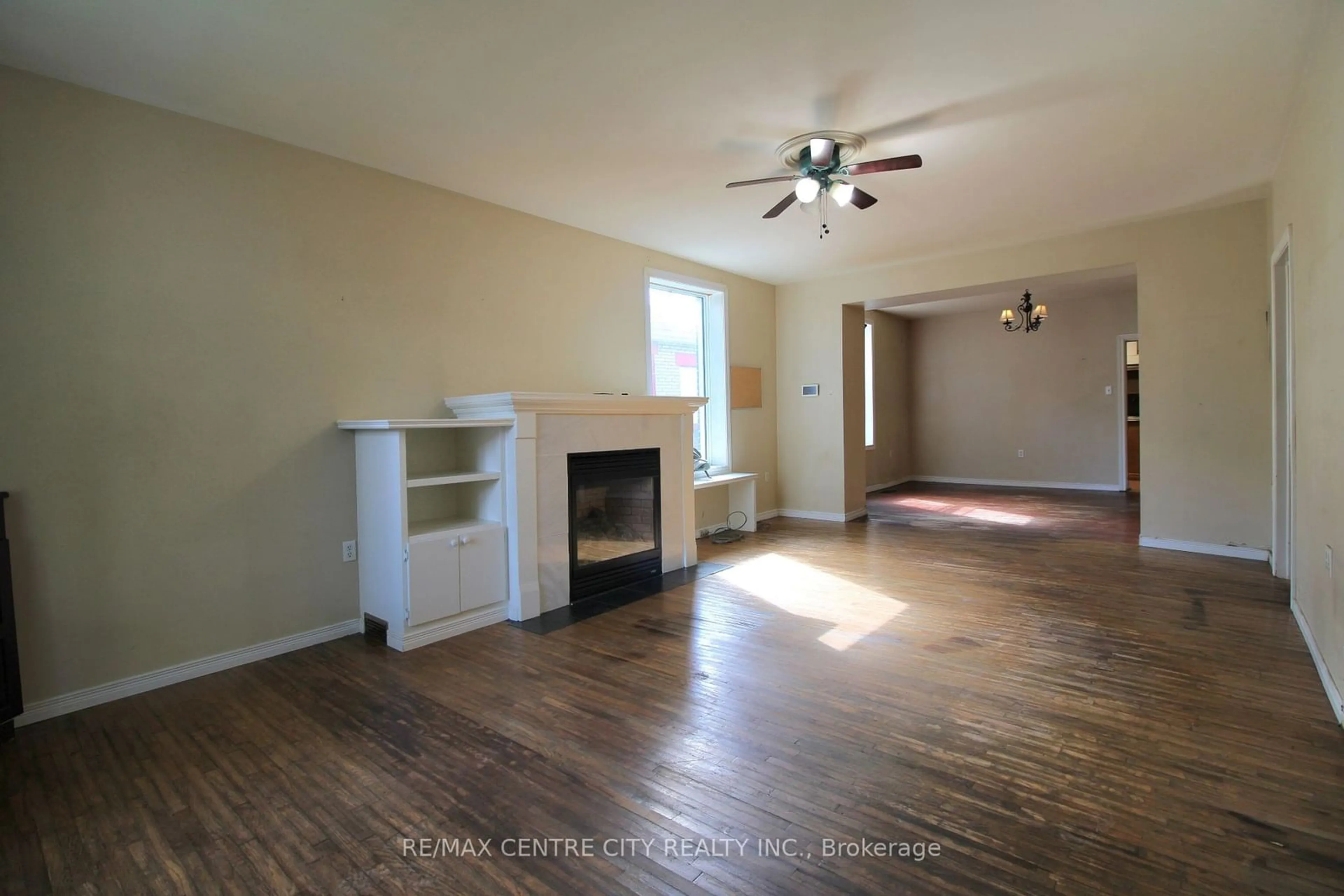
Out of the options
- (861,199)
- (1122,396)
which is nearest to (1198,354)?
(861,199)

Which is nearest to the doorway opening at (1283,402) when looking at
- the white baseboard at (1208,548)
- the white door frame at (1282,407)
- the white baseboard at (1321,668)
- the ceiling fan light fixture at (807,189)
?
the white door frame at (1282,407)

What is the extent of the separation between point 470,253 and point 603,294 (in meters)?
1.22

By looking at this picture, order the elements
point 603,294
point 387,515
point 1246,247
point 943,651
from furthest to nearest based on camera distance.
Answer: point 603,294, point 1246,247, point 387,515, point 943,651

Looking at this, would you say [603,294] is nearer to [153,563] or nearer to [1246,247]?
[153,563]

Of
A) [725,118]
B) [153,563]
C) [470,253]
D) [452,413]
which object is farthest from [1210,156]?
[153,563]

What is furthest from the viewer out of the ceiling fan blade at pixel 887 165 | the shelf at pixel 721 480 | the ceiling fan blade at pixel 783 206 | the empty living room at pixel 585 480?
the shelf at pixel 721 480

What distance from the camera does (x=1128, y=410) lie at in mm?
8742

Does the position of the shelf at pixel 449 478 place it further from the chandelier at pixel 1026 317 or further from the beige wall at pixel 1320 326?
the chandelier at pixel 1026 317

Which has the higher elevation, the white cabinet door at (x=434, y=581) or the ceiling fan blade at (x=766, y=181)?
the ceiling fan blade at (x=766, y=181)

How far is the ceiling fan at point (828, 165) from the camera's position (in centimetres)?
319

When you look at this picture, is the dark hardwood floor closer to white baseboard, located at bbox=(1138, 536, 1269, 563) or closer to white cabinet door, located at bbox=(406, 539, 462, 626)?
white cabinet door, located at bbox=(406, 539, 462, 626)

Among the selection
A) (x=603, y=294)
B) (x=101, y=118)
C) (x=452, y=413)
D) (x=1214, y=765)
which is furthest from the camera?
(x=603, y=294)

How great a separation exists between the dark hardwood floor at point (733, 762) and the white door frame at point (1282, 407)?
866 millimetres

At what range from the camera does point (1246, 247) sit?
14.9ft
